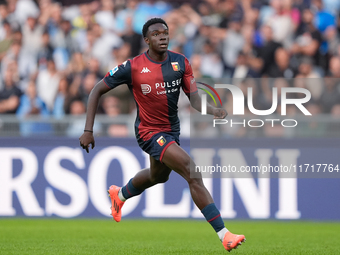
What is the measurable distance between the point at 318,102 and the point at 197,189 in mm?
4282

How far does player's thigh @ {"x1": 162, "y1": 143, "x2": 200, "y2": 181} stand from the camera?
20.0ft

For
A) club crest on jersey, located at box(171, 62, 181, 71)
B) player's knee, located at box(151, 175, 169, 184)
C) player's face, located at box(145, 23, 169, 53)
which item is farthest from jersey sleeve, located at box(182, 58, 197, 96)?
player's knee, located at box(151, 175, 169, 184)

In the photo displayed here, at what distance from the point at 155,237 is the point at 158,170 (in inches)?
61.8

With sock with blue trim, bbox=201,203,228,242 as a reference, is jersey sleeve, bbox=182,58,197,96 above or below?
above

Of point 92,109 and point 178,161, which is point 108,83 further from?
point 178,161

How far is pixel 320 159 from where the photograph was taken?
9.85m

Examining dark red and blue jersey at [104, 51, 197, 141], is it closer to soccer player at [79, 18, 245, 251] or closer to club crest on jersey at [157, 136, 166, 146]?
soccer player at [79, 18, 245, 251]

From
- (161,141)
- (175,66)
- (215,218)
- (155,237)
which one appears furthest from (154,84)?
(155,237)

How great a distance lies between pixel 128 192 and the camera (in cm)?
746

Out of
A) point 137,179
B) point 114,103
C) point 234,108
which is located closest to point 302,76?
point 234,108

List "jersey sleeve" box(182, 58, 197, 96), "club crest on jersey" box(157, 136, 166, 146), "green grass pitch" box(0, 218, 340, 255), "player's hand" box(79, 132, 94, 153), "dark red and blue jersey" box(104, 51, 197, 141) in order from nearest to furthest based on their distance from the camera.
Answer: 1. "player's hand" box(79, 132, 94, 153)
2. "club crest on jersey" box(157, 136, 166, 146)
3. "dark red and blue jersey" box(104, 51, 197, 141)
4. "jersey sleeve" box(182, 58, 197, 96)
5. "green grass pitch" box(0, 218, 340, 255)

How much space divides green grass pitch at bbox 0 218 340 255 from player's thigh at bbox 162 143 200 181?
1059 millimetres

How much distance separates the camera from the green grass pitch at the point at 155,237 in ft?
22.3

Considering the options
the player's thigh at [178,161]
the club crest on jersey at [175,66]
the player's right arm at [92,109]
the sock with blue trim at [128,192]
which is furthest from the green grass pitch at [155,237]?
the club crest on jersey at [175,66]
